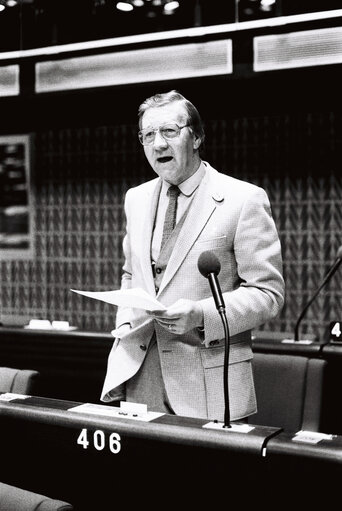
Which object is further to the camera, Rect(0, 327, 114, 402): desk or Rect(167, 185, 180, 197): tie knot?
Rect(0, 327, 114, 402): desk

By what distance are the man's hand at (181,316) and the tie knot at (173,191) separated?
0.42m

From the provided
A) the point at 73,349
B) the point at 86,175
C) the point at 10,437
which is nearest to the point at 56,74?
the point at 86,175

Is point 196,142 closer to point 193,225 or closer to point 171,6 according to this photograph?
point 193,225

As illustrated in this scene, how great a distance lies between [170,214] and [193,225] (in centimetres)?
12

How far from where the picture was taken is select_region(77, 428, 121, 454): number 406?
193cm

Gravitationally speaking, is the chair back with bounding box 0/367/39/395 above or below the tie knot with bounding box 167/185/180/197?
below

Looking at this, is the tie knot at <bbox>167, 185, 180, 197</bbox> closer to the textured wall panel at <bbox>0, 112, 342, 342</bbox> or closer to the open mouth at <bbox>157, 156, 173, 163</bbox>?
the open mouth at <bbox>157, 156, 173, 163</bbox>

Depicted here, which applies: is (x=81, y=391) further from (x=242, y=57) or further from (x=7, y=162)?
(x=7, y=162)

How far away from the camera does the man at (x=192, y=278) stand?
2139 millimetres

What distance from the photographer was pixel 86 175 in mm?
6602

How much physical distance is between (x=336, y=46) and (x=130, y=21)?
1.62m

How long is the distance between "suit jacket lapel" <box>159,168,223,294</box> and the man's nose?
0.60 ft

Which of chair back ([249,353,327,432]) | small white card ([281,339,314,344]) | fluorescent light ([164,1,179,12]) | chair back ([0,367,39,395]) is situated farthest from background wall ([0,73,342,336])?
chair back ([249,353,327,432])

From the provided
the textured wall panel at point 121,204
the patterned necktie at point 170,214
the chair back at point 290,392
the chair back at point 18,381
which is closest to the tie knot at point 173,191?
the patterned necktie at point 170,214
